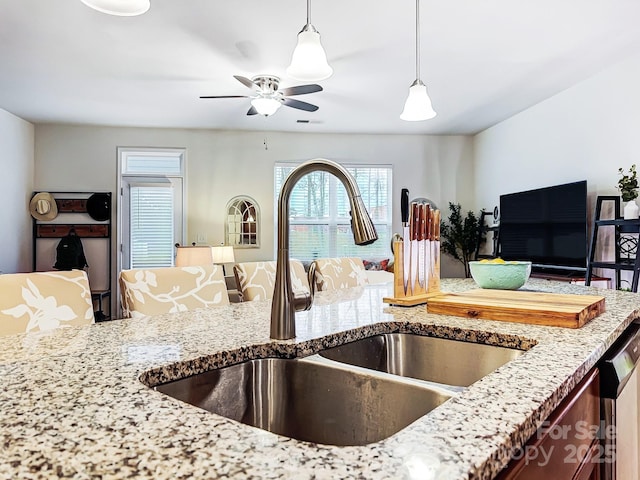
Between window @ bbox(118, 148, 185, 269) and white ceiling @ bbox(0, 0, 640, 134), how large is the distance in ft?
3.32

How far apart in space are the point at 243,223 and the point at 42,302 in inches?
186

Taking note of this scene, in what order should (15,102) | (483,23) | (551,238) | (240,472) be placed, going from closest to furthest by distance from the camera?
(240,472)
(483,23)
(551,238)
(15,102)

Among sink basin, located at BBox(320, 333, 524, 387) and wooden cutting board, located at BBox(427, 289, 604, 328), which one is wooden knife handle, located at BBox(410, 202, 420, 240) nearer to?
wooden cutting board, located at BBox(427, 289, 604, 328)

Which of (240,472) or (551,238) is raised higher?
(551,238)

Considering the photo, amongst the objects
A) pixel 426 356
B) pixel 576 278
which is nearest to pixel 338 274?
pixel 426 356

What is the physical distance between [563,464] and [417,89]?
2053 mm

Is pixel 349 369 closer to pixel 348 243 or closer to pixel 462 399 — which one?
pixel 462 399

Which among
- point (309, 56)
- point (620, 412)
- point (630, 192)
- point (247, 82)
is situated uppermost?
point (247, 82)

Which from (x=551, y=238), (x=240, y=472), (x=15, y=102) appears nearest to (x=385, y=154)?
(x=551, y=238)

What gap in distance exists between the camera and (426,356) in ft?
3.77

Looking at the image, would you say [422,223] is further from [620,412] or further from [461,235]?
[461,235]

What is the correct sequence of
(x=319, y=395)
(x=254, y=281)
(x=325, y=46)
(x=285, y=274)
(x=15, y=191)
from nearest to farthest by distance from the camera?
(x=319, y=395), (x=285, y=274), (x=254, y=281), (x=325, y=46), (x=15, y=191)

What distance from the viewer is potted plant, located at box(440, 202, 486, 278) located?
6004 millimetres

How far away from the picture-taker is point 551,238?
174 inches
